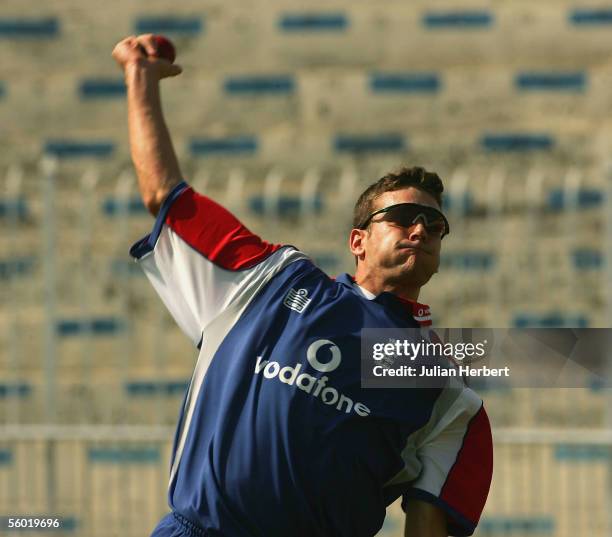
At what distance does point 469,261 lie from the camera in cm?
645

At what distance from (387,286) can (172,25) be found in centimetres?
547

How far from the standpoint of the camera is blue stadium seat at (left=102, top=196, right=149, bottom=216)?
6613mm

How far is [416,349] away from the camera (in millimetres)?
3057

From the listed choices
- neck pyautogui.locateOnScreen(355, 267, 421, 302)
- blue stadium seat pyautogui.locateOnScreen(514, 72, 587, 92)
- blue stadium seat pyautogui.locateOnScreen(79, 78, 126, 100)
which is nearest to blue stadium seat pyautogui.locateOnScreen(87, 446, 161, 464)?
blue stadium seat pyautogui.locateOnScreen(79, 78, 126, 100)

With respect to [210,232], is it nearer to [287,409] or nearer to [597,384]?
[287,409]

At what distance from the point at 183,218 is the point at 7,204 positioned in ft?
13.3

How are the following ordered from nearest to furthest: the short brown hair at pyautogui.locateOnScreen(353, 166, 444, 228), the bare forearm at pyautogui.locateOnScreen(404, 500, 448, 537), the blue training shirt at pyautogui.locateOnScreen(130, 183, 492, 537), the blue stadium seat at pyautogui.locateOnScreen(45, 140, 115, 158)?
1. the blue training shirt at pyautogui.locateOnScreen(130, 183, 492, 537)
2. the bare forearm at pyautogui.locateOnScreen(404, 500, 448, 537)
3. the short brown hair at pyautogui.locateOnScreen(353, 166, 444, 228)
4. the blue stadium seat at pyautogui.locateOnScreen(45, 140, 115, 158)

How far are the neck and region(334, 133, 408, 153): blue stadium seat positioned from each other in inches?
186

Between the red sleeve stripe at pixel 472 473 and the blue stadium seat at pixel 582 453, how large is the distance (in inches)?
125

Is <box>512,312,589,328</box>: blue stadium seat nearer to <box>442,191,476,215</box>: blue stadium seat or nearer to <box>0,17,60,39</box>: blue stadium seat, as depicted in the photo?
<box>442,191,476,215</box>: blue stadium seat

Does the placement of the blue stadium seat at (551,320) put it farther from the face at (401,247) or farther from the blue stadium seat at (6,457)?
the face at (401,247)

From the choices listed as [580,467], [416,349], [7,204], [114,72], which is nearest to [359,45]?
[114,72]

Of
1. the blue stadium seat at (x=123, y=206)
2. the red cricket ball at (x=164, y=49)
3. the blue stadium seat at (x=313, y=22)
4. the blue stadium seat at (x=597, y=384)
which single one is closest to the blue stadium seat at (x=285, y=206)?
the blue stadium seat at (x=123, y=206)

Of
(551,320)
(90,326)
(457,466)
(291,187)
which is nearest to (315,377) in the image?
(457,466)
